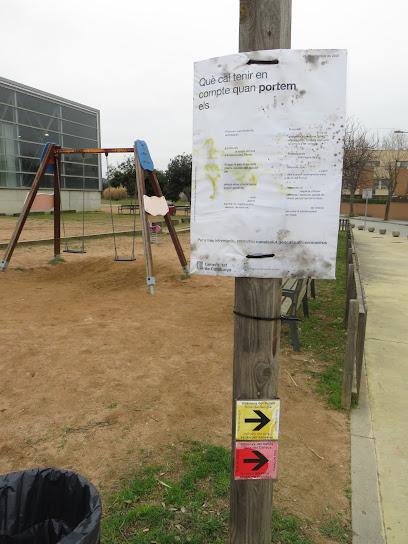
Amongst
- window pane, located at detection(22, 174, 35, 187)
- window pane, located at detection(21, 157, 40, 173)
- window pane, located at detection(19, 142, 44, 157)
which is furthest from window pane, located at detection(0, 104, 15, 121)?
window pane, located at detection(22, 174, 35, 187)

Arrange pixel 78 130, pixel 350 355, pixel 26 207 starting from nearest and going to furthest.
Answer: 1. pixel 350 355
2. pixel 26 207
3. pixel 78 130

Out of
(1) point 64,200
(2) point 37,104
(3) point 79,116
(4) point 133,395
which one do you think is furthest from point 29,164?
(4) point 133,395

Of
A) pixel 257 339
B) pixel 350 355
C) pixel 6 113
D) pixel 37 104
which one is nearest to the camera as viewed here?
pixel 257 339

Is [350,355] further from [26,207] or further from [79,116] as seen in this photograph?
[79,116]

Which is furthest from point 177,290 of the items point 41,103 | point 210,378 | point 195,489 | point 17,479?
point 41,103

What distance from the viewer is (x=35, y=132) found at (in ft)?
86.2

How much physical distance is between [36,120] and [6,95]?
240 cm

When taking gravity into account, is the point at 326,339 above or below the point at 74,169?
below

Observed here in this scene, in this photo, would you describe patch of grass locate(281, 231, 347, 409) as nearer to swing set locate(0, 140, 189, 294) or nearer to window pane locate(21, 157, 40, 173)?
swing set locate(0, 140, 189, 294)

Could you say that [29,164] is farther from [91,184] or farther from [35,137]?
[91,184]

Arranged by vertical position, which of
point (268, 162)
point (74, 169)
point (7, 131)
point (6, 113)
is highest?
point (6, 113)

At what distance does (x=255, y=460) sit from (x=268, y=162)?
116cm

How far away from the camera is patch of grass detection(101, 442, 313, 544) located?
2049 millimetres

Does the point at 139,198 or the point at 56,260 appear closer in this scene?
the point at 139,198
